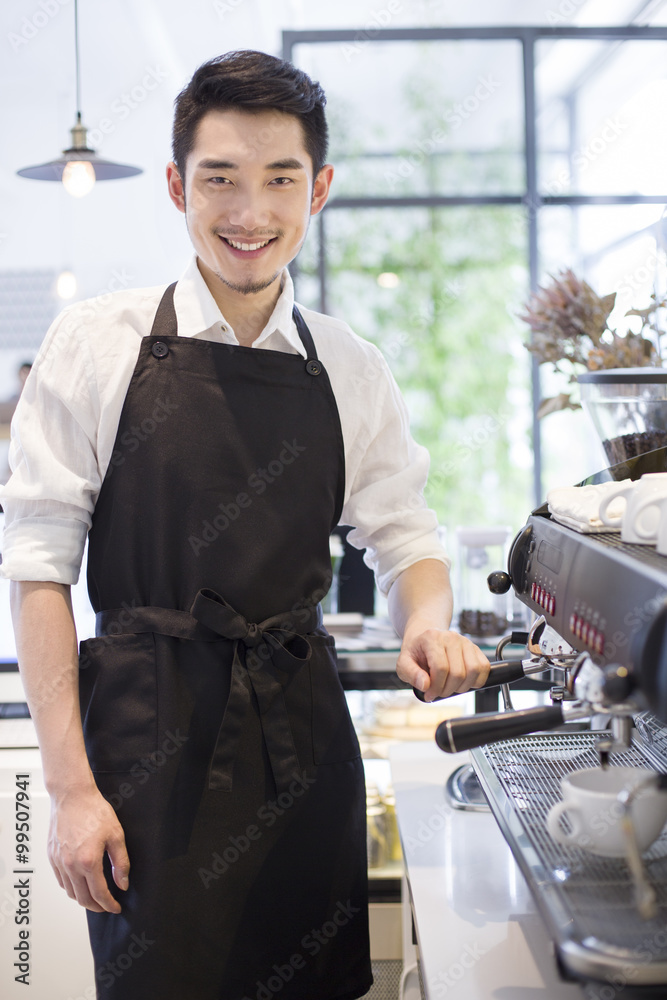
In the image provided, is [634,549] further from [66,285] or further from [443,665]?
[66,285]

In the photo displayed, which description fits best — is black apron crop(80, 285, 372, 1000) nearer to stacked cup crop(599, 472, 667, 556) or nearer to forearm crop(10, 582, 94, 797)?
forearm crop(10, 582, 94, 797)

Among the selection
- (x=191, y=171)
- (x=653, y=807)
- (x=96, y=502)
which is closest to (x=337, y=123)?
(x=191, y=171)

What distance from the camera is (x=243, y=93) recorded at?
1138mm

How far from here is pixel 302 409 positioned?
1277 millimetres

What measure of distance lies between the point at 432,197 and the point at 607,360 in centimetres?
192

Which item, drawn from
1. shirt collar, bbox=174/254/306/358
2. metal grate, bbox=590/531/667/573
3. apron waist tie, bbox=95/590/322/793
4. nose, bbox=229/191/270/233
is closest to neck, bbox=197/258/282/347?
shirt collar, bbox=174/254/306/358

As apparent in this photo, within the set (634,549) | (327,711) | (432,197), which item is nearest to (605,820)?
(634,549)

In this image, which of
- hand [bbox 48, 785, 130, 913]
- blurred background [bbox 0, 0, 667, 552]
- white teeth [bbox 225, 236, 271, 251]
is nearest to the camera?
hand [bbox 48, 785, 130, 913]

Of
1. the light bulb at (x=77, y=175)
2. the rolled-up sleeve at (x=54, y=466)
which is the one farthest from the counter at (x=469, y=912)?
the light bulb at (x=77, y=175)

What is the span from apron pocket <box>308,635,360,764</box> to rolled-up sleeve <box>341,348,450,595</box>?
0.65 feet

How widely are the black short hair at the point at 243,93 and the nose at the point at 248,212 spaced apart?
109 millimetres

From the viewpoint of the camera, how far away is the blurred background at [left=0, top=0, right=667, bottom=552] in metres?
3.21

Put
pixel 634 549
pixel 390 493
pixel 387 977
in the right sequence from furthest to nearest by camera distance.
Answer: pixel 387 977, pixel 390 493, pixel 634 549

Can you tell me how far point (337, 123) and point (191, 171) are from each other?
248 centimetres
